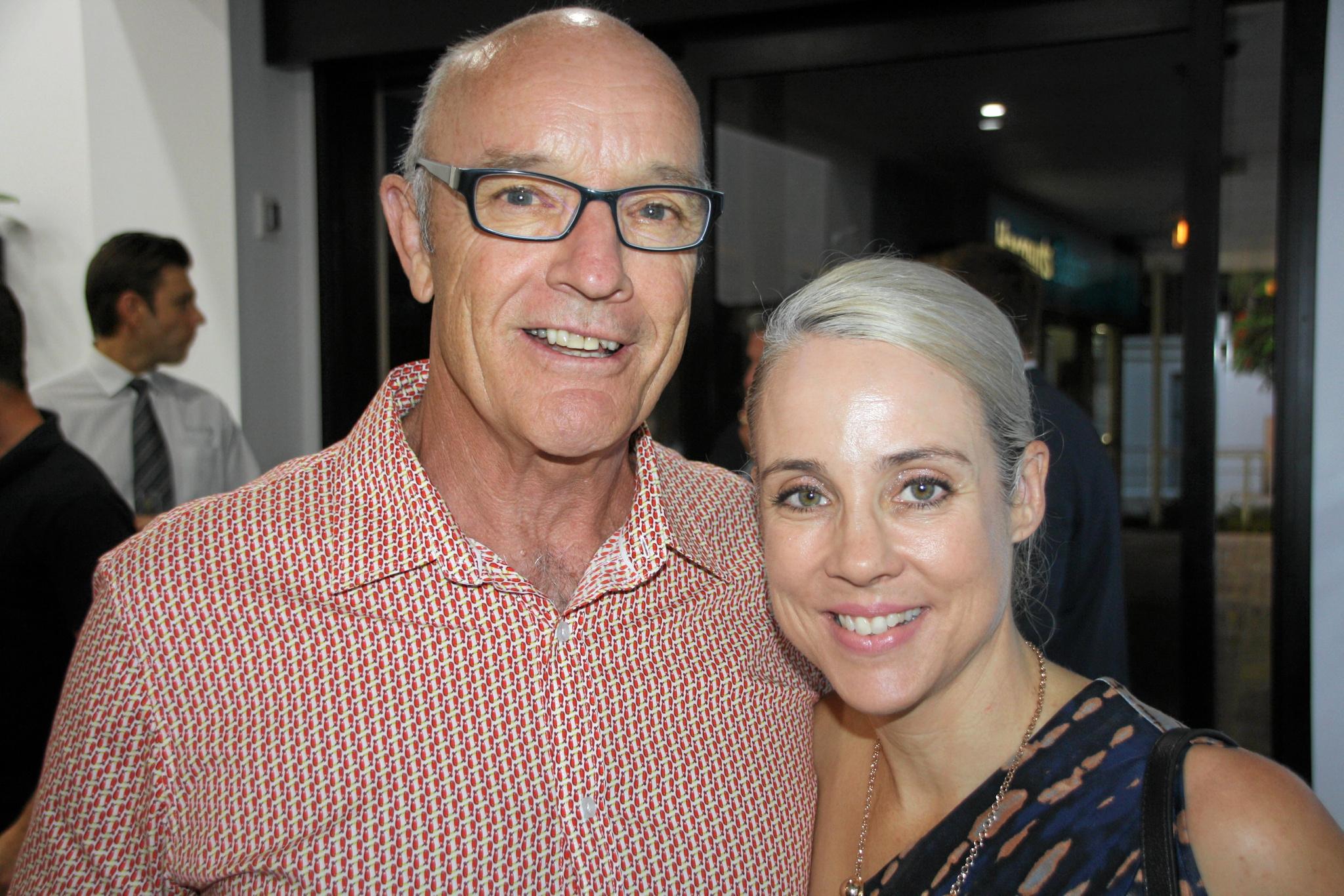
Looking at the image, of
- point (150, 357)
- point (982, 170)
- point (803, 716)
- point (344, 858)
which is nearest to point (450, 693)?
point (344, 858)

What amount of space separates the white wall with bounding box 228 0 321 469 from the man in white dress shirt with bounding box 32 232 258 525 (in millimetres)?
528

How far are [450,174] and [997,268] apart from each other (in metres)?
2.17

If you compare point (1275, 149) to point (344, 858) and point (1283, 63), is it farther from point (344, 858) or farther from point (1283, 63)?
point (344, 858)

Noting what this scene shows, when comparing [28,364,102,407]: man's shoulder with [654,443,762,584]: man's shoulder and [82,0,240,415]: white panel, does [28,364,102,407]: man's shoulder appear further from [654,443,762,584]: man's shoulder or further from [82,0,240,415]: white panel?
[654,443,762,584]: man's shoulder

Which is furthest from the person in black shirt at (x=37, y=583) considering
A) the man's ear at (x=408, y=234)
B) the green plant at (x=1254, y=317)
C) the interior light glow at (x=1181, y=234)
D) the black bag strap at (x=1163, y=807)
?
the green plant at (x=1254, y=317)

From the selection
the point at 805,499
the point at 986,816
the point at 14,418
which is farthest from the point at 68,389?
the point at 986,816

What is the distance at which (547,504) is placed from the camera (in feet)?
4.58

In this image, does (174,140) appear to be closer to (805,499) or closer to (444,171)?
(444,171)

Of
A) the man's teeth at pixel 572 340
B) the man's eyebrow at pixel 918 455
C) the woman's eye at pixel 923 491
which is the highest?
the man's teeth at pixel 572 340

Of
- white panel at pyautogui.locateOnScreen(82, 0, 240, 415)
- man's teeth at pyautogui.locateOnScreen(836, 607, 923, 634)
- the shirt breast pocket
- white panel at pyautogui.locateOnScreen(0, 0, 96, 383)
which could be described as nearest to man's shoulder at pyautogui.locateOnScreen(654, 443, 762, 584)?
man's teeth at pyautogui.locateOnScreen(836, 607, 923, 634)

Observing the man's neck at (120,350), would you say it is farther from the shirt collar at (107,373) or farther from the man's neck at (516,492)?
the man's neck at (516,492)

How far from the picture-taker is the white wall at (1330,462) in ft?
9.66

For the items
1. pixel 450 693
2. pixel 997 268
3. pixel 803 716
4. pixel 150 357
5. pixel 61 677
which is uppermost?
pixel 997 268

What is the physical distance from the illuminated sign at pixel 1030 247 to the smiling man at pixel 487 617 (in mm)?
4334
